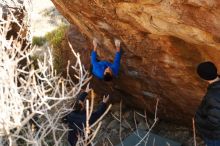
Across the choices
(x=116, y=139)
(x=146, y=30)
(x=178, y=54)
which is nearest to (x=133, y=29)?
(x=146, y=30)

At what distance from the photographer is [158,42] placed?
575 centimetres

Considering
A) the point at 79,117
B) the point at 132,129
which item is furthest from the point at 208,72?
the point at 132,129

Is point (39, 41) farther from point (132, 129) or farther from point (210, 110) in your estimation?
point (210, 110)

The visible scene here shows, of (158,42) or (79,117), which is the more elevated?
(158,42)

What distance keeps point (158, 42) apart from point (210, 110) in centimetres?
161

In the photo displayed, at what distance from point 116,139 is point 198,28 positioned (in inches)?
133

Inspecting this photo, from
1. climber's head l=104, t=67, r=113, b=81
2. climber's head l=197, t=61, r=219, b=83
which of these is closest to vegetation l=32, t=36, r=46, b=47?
climber's head l=104, t=67, r=113, b=81

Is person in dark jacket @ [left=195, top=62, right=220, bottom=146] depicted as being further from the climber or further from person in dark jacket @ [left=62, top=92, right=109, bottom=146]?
the climber

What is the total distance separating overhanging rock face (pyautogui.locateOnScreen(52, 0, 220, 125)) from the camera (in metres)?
4.73

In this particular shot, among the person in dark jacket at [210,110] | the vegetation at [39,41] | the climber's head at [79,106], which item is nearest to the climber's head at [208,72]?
the person in dark jacket at [210,110]

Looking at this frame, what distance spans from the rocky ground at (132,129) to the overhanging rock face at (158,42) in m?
0.23

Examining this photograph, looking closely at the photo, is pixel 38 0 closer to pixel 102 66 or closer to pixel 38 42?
pixel 38 42

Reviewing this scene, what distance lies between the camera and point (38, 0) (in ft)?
54.1

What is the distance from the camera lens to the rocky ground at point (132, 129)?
22.9 feet
